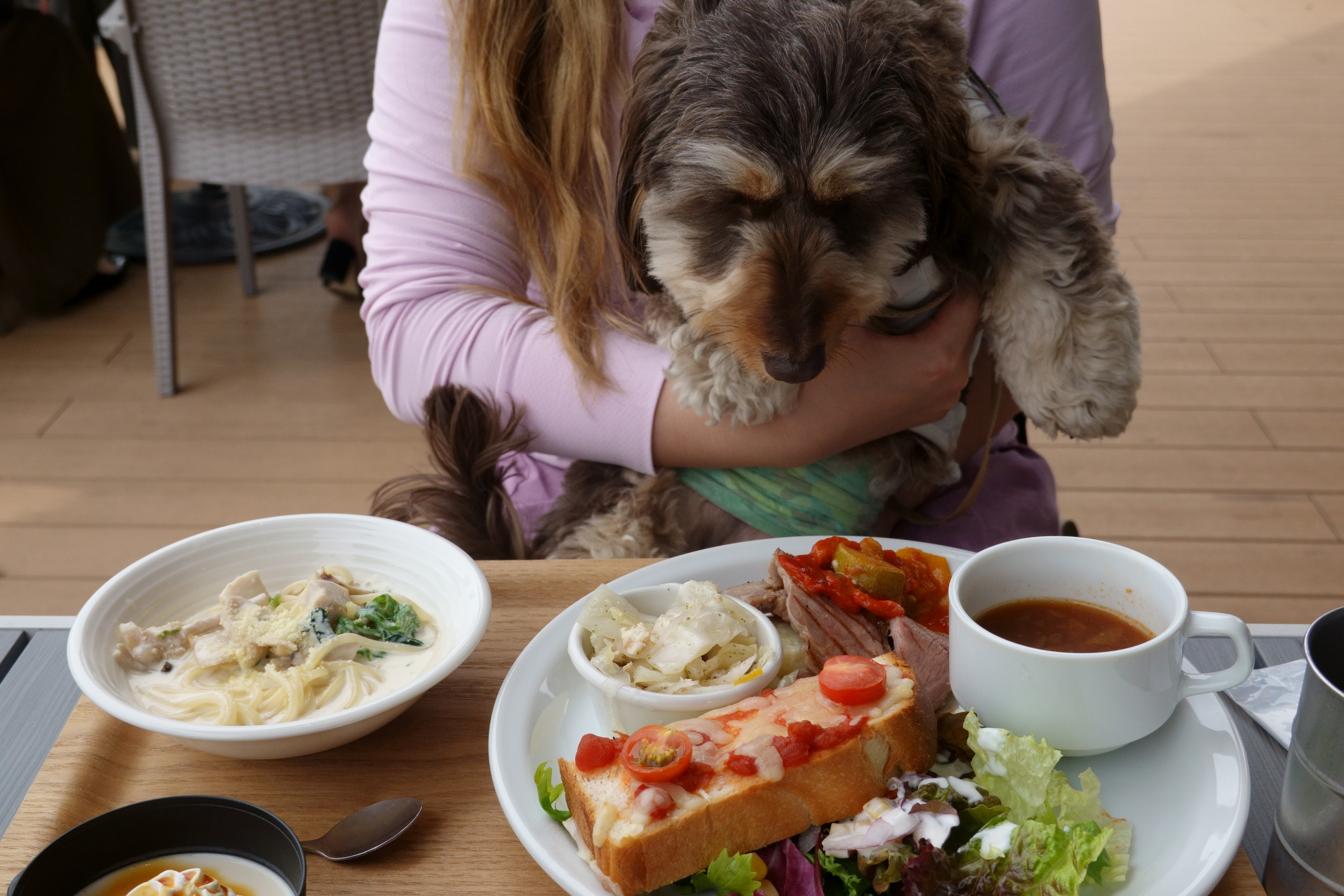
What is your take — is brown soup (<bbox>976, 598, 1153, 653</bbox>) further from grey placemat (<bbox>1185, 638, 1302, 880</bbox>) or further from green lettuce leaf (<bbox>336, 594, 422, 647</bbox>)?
green lettuce leaf (<bbox>336, 594, 422, 647</bbox>)

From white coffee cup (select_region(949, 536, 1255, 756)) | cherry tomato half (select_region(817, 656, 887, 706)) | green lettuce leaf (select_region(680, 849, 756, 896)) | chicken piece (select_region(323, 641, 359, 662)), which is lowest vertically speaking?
chicken piece (select_region(323, 641, 359, 662))

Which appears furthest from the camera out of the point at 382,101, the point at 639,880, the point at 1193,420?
the point at 1193,420

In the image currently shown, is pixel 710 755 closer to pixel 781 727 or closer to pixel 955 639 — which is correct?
pixel 781 727

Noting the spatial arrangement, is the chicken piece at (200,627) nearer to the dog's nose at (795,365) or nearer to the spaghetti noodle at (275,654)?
the spaghetti noodle at (275,654)

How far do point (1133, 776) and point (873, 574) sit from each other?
271 mm

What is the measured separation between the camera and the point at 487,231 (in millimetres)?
1465

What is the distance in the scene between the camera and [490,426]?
1333mm

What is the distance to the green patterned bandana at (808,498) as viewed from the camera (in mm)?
1371

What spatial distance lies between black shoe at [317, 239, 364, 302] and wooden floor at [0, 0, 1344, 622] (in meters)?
0.08

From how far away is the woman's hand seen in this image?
1.28m

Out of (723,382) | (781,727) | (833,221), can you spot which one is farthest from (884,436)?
(781,727)

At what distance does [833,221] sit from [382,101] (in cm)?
70

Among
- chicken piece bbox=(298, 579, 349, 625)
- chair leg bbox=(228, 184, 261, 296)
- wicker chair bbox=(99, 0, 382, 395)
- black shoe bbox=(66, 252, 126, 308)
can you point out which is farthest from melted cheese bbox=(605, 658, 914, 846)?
black shoe bbox=(66, 252, 126, 308)

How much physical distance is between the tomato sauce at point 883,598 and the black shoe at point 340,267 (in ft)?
10.8
